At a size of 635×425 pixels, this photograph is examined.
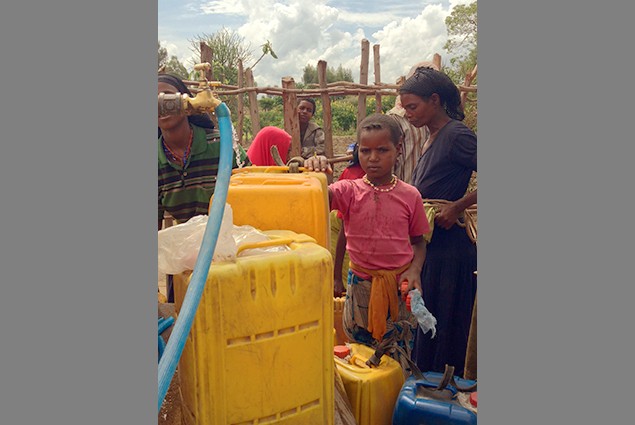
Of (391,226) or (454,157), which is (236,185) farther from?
(454,157)

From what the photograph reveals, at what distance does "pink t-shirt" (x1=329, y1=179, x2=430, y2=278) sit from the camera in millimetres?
2617

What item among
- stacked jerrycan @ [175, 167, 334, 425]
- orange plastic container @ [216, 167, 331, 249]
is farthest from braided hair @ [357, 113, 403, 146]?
stacked jerrycan @ [175, 167, 334, 425]

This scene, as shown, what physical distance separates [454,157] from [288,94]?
13.1 ft

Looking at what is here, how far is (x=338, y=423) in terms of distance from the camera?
1.86 meters

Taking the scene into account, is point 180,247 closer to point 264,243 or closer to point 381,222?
point 264,243

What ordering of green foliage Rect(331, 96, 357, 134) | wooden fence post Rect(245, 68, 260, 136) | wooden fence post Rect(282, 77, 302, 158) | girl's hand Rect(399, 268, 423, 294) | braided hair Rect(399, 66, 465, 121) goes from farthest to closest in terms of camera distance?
green foliage Rect(331, 96, 357, 134) → wooden fence post Rect(245, 68, 260, 136) → wooden fence post Rect(282, 77, 302, 158) → braided hair Rect(399, 66, 465, 121) → girl's hand Rect(399, 268, 423, 294)

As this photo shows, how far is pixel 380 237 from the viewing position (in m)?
2.62

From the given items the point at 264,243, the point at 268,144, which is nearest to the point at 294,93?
the point at 268,144

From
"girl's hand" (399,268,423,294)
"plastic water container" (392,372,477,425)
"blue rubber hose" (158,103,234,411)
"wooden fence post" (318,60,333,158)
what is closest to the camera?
"blue rubber hose" (158,103,234,411)

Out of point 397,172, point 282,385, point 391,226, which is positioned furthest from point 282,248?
point 397,172

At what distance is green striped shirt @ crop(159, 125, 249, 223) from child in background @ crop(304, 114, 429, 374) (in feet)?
2.14

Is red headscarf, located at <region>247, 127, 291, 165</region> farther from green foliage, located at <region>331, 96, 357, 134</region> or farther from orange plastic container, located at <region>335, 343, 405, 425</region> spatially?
green foliage, located at <region>331, 96, 357, 134</region>

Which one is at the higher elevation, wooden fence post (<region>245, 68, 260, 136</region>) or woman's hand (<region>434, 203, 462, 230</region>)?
wooden fence post (<region>245, 68, 260, 136</region>)

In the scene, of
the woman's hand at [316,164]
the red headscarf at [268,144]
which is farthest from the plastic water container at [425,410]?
the red headscarf at [268,144]
